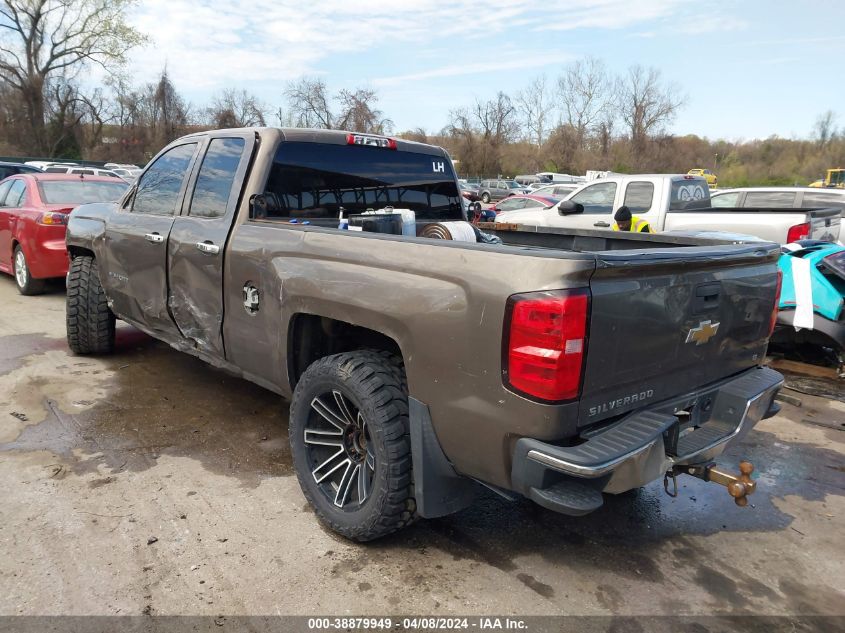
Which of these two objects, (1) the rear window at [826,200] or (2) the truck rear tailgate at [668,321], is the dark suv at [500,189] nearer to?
(1) the rear window at [826,200]

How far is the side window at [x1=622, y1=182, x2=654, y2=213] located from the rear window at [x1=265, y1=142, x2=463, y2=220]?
5316 millimetres

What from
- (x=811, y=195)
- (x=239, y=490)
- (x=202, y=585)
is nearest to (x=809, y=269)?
(x=239, y=490)

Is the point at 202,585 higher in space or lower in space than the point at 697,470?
lower

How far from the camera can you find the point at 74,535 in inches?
115

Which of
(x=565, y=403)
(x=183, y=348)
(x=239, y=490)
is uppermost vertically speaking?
(x=565, y=403)

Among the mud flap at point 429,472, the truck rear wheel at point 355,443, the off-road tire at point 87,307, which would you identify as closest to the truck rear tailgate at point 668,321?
the mud flap at point 429,472

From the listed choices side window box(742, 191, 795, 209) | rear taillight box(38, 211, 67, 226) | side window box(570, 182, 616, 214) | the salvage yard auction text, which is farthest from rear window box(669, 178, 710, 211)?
rear taillight box(38, 211, 67, 226)

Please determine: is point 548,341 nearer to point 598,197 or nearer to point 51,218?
point 51,218

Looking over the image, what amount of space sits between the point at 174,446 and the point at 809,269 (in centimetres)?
546

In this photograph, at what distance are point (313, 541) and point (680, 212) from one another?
7.72 meters

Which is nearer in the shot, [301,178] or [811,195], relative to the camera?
[301,178]

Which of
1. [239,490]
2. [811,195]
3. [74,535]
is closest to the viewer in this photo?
[74,535]

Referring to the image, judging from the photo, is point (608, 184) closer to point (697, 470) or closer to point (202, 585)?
point (697, 470)

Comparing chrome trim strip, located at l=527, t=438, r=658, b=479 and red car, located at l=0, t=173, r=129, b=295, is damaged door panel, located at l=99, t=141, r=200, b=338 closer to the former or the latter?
chrome trim strip, located at l=527, t=438, r=658, b=479
